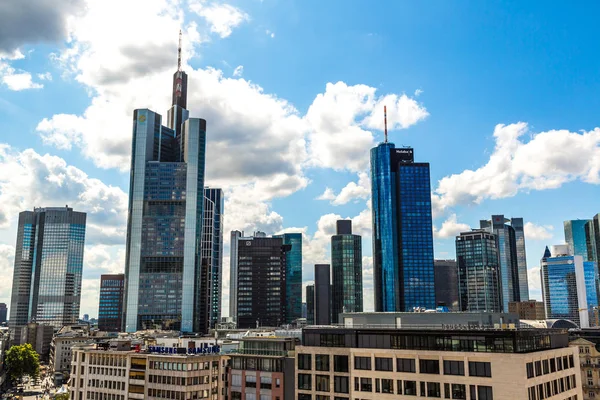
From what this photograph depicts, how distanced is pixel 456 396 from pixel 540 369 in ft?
50.5

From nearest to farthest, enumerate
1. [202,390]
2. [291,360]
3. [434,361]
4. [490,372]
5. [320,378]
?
[490,372] → [434,361] → [320,378] → [291,360] → [202,390]

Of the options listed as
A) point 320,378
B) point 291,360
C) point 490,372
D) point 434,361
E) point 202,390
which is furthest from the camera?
point 202,390

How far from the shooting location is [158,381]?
155125 millimetres

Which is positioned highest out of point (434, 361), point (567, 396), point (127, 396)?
point (434, 361)

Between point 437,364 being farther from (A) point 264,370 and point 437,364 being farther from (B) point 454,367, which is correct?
(A) point 264,370

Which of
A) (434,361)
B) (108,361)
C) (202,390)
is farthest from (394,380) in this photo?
(108,361)

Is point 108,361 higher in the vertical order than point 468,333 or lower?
lower

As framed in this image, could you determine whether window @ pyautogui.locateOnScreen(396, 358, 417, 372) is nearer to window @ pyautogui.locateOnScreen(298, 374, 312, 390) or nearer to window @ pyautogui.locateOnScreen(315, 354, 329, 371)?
window @ pyautogui.locateOnScreen(315, 354, 329, 371)

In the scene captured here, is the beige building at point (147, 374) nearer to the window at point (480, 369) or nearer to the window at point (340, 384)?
the window at point (340, 384)

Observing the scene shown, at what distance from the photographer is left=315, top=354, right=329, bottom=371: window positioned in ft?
382

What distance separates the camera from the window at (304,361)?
119 m

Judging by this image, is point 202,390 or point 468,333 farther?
point 202,390

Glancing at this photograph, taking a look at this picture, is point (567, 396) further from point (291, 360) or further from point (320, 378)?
point (291, 360)

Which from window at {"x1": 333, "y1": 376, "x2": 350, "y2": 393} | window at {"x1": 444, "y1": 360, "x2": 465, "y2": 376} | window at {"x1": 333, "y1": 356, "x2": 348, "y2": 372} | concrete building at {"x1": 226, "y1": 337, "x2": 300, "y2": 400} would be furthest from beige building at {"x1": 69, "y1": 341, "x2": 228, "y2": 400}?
window at {"x1": 444, "y1": 360, "x2": 465, "y2": 376}
